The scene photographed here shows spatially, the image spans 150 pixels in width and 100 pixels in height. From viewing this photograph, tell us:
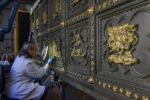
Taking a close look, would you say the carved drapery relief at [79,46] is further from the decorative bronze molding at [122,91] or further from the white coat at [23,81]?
the white coat at [23,81]

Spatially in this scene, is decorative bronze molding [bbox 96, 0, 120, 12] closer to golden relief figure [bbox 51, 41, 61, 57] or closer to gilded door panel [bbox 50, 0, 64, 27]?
gilded door panel [bbox 50, 0, 64, 27]

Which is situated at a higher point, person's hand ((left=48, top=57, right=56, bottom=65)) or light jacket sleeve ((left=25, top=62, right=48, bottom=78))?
person's hand ((left=48, top=57, right=56, bottom=65))

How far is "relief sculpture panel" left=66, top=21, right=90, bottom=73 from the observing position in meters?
1.72

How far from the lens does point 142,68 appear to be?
41.6 inches

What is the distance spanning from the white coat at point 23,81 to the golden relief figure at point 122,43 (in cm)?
147

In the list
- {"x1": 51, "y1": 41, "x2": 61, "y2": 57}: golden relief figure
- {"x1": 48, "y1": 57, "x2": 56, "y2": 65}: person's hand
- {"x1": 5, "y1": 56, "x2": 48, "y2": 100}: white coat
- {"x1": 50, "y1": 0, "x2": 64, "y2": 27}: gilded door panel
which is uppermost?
{"x1": 50, "y1": 0, "x2": 64, "y2": 27}: gilded door panel

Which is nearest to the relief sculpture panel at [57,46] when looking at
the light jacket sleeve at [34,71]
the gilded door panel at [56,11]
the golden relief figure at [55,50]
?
the golden relief figure at [55,50]

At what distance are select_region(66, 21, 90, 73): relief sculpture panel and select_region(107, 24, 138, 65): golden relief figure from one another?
1.30ft

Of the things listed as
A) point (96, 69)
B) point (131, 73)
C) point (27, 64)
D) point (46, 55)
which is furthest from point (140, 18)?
point (46, 55)

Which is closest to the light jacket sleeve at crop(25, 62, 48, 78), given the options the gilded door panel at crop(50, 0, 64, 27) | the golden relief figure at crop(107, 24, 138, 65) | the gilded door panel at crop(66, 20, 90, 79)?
the gilded door panel at crop(50, 0, 64, 27)

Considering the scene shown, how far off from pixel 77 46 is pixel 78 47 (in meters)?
0.02

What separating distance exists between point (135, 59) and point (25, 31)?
423cm

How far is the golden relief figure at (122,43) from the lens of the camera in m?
1.11

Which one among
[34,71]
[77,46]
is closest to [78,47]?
[77,46]
